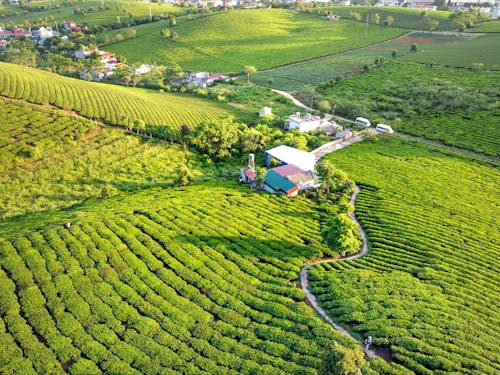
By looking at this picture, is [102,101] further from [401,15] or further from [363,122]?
[401,15]

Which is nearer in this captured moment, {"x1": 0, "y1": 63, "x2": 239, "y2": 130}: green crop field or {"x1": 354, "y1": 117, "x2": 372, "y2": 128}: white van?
{"x1": 0, "y1": 63, "x2": 239, "y2": 130}: green crop field

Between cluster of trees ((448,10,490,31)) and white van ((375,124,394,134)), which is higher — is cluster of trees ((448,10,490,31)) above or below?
above

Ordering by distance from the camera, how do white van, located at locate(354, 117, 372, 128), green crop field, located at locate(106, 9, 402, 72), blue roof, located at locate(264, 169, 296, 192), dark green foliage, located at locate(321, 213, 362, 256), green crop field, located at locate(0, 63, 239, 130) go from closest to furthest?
dark green foliage, located at locate(321, 213, 362, 256) → blue roof, located at locate(264, 169, 296, 192) → green crop field, located at locate(0, 63, 239, 130) → white van, located at locate(354, 117, 372, 128) → green crop field, located at locate(106, 9, 402, 72)

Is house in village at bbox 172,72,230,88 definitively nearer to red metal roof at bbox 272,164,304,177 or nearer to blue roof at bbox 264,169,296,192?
red metal roof at bbox 272,164,304,177

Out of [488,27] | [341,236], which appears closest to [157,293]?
[341,236]

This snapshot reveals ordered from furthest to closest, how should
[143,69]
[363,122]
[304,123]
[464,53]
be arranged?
[143,69], [464,53], [363,122], [304,123]

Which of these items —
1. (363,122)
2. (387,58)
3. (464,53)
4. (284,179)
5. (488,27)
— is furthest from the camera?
(488,27)

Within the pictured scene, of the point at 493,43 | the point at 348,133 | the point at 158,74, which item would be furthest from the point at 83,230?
the point at 493,43

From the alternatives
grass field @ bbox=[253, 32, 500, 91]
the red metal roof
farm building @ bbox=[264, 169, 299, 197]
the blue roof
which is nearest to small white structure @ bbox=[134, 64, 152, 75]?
grass field @ bbox=[253, 32, 500, 91]
